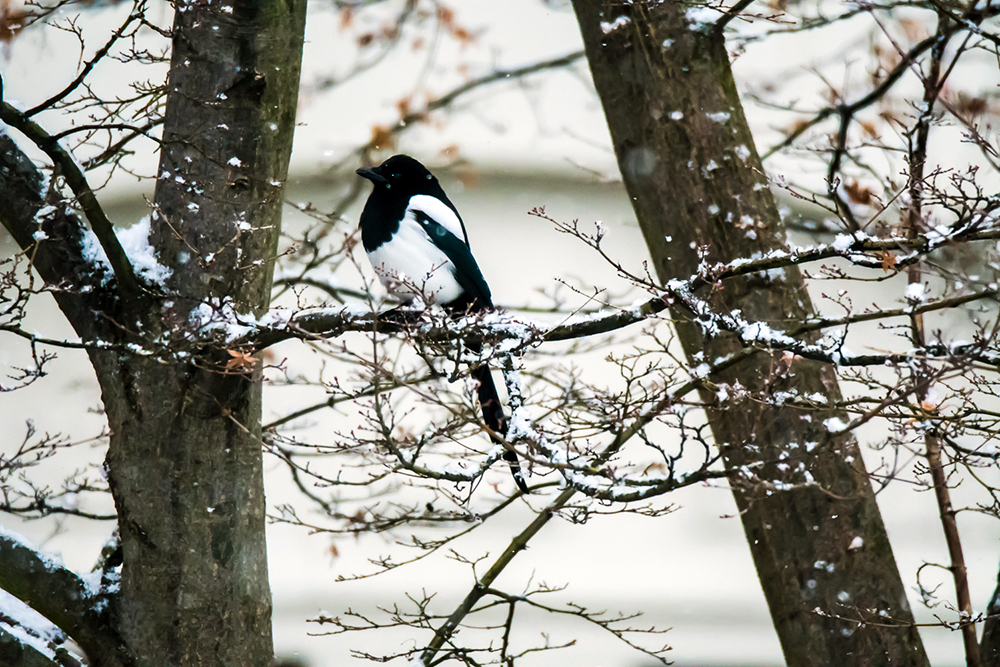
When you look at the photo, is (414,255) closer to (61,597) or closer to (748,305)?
(748,305)

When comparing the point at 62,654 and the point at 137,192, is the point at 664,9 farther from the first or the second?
the point at 137,192

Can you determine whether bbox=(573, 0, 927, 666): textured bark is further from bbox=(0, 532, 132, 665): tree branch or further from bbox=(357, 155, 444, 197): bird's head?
bbox=(0, 532, 132, 665): tree branch

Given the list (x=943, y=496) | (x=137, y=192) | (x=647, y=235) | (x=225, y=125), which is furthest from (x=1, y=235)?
(x=943, y=496)

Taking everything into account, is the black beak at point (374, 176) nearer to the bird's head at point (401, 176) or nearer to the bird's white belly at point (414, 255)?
the bird's head at point (401, 176)

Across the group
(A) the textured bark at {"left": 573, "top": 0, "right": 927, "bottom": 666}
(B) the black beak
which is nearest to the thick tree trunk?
(B) the black beak

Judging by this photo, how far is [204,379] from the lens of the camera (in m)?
1.60

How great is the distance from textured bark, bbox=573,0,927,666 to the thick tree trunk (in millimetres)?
861

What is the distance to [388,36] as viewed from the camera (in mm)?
3535

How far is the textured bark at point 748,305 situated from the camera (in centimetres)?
186

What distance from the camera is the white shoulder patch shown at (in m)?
2.10

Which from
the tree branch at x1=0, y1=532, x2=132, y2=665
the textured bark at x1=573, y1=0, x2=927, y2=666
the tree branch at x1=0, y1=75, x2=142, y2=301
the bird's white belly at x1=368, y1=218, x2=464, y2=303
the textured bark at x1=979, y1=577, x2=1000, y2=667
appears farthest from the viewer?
the bird's white belly at x1=368, y1=218, x2=464, y2=303

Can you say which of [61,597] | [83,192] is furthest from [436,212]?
[61,597]

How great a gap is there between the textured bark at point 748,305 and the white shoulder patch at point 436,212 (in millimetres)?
449

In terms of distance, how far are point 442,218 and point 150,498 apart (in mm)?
951
